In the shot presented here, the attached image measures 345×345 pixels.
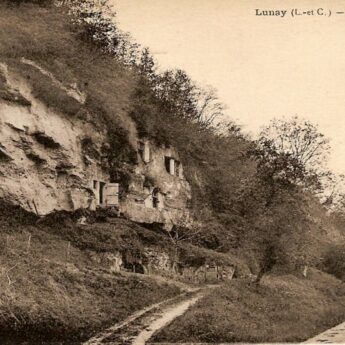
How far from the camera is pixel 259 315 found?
71.5 feet

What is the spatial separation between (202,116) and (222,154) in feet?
12.3

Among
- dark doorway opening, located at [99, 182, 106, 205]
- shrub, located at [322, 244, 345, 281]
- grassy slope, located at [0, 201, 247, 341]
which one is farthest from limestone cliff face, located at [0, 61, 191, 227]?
shrub, located at [322, 244, 345, 281]

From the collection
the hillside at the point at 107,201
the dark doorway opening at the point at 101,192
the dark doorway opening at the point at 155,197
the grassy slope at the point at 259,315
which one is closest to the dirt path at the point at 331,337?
the grassy slope at the point at 259,315

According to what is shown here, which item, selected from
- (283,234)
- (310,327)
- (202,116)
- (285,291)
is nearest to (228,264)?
(285,291)

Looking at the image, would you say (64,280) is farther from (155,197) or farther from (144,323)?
(155,197)

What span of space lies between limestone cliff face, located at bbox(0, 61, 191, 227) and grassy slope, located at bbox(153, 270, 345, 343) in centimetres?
745

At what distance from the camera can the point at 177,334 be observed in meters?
17.5

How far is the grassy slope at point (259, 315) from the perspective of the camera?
59.1ft

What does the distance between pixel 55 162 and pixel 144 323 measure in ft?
31.5

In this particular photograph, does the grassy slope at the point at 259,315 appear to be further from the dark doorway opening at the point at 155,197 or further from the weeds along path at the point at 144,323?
the dark doorway opening at the point at 155,197

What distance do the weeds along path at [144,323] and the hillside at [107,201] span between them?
0.56 meters

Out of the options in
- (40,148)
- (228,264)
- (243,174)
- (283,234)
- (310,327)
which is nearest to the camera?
(310,327)

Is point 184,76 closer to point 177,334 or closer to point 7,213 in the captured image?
point 7,213

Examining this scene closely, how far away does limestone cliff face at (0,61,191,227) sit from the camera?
75.1 ft
